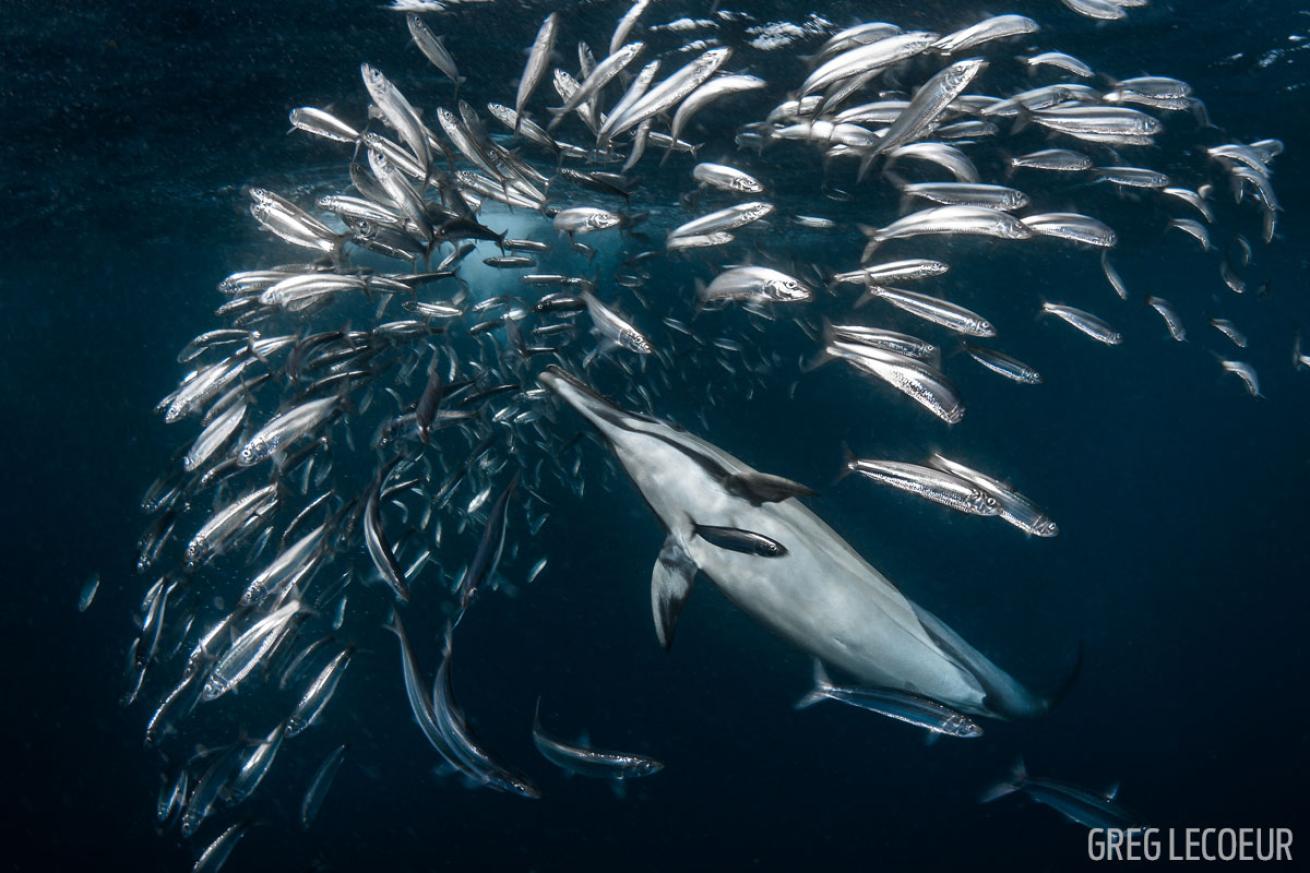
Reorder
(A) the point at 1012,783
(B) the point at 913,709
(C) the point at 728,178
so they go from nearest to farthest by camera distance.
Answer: (B) the point at 913,709
(A) the point at 1012,783
(C) the point at 728,178

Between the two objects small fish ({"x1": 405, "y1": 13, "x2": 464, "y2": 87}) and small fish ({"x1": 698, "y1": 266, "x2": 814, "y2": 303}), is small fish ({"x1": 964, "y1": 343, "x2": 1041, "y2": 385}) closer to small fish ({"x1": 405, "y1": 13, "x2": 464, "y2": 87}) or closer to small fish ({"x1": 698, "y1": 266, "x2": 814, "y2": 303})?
small fish ({"x1": 698, "y1": 266, "x2": 814, "y2": 303})

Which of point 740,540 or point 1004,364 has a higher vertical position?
point 740,540

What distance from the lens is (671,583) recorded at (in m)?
3.47

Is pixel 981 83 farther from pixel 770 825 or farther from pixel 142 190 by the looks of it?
pixel 142 190

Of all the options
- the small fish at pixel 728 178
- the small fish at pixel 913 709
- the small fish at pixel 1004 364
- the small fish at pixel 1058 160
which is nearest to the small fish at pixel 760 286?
the small fish at pixel 728 178

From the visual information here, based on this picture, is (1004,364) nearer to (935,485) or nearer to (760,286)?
(935,485)

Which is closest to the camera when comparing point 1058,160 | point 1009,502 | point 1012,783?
point 1009,502

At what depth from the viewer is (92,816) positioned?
20.1m

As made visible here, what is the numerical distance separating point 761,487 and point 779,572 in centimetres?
53

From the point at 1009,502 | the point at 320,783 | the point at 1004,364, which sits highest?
the point at 1004,364

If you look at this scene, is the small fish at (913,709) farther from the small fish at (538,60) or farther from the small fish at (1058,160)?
the small fish at (1058,160)

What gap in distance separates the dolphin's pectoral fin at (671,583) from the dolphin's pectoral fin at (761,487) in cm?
45

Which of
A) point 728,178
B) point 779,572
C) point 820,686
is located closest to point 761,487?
point 779,572

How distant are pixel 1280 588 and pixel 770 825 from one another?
4094cm
